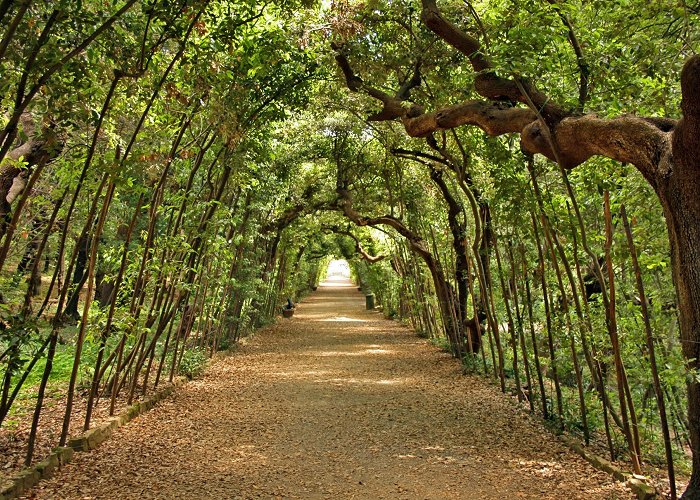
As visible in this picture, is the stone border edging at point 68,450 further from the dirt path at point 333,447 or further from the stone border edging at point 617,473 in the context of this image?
the stone border edging at point 617,473

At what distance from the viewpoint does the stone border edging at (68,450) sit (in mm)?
3624

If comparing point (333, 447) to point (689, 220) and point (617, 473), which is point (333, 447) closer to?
point (617, 473)

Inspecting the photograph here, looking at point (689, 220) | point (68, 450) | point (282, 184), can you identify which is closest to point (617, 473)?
point (689, 220)

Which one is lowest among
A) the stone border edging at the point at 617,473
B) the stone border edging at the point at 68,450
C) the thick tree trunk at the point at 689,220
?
the stone border edging at the point at 617,473

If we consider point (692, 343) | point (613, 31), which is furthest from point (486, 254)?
point (692, 343)

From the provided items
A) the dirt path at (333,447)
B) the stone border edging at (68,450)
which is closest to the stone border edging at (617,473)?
the dirt path at (333,447)

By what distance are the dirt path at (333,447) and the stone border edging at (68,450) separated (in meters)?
0.08

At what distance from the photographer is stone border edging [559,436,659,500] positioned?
3.83m

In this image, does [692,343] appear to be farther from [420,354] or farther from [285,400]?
[420,354]

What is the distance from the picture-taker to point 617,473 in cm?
432

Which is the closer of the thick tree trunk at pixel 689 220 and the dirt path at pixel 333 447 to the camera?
the thick tree trunk at pixel 689 220

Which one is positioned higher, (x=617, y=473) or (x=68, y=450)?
(x=68, y=450)

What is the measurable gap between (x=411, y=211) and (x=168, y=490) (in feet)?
30.4

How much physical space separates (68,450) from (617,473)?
3.86 m
